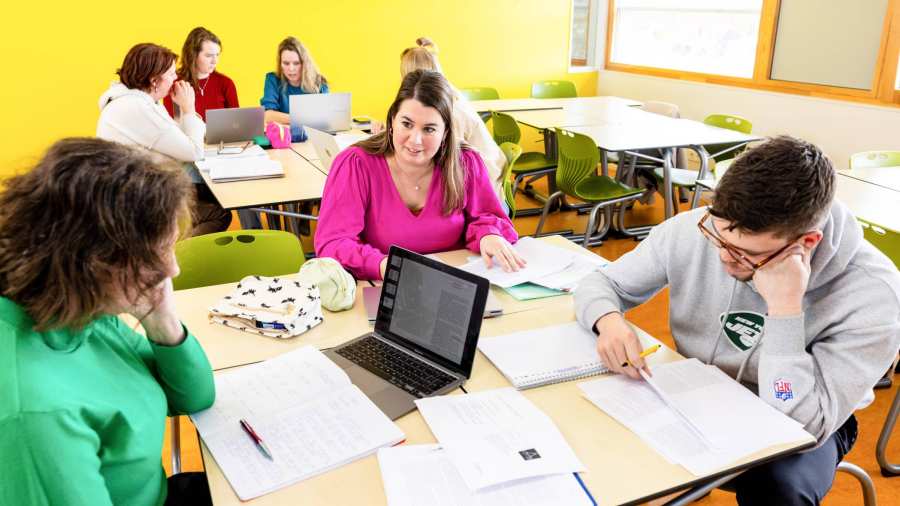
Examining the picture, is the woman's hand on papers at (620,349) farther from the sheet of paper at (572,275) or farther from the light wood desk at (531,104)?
the light wood desk at (531,104)

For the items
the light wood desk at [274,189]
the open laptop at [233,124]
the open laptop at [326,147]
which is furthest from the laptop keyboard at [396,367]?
the open laptop at [233,124]

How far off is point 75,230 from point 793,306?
1230 mm

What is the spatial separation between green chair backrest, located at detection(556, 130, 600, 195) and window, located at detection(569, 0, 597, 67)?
3390mm

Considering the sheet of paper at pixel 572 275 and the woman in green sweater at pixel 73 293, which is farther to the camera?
the sheet of paper at pixel 572 275

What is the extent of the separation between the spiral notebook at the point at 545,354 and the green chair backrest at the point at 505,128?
3164mm

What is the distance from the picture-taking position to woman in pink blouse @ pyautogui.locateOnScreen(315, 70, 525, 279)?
208cm

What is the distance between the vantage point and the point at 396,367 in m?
1.42

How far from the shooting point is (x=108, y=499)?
907 mm

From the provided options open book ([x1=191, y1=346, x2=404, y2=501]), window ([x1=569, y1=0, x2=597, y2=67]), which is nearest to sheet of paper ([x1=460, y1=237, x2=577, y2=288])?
open book ([x1=191, y1=346, x2=404, y2=501])

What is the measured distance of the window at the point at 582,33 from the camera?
6957mm

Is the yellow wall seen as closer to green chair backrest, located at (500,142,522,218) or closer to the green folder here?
green chair backrest, located at (500,142,522,218)

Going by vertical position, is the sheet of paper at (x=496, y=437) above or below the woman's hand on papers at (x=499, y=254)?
below

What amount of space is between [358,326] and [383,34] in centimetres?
503

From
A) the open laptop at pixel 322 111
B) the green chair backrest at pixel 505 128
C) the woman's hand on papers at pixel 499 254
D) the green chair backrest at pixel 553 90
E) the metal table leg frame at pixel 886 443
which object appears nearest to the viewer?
the woman's hand on papers at pixel 499 254
